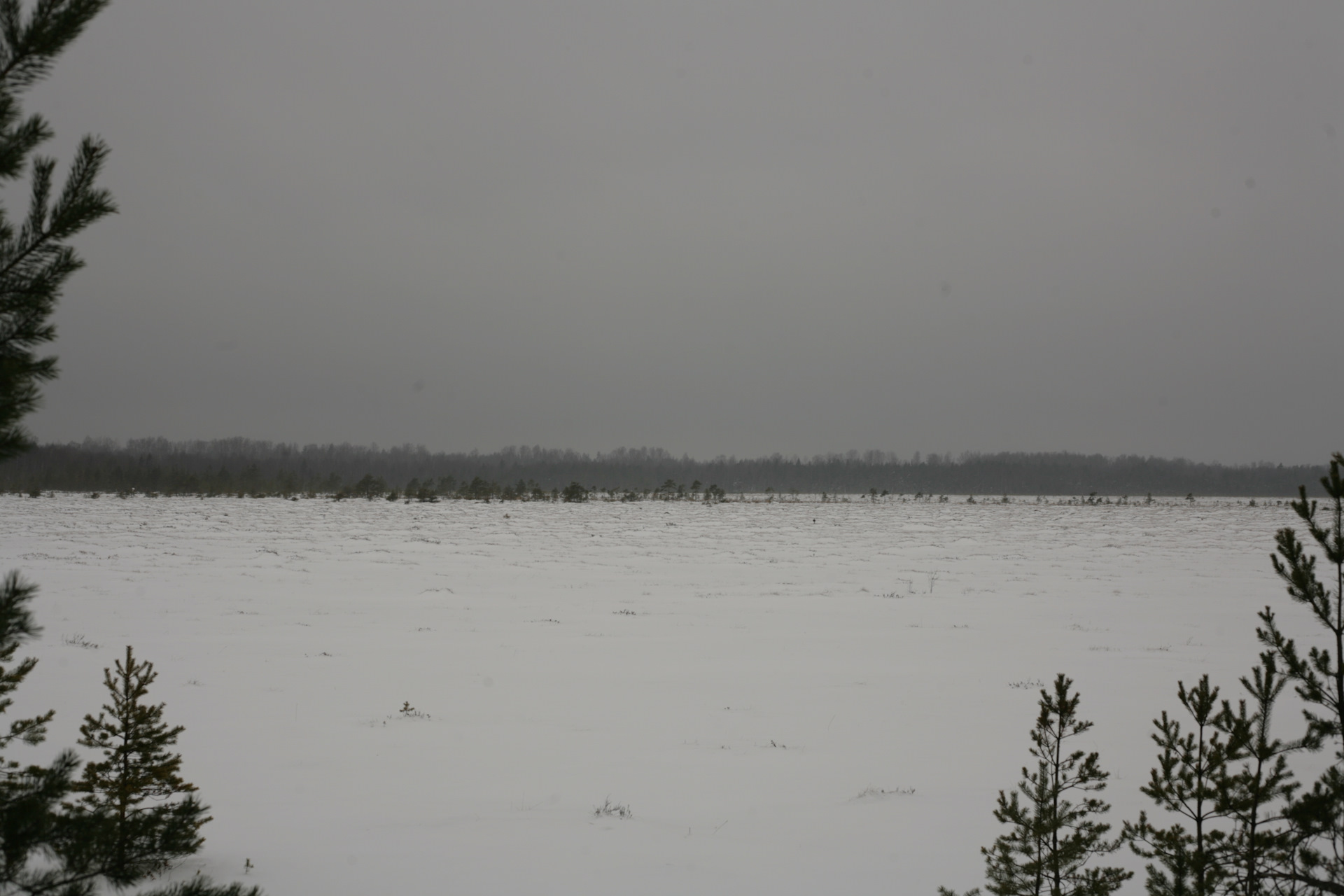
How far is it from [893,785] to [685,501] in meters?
57.7

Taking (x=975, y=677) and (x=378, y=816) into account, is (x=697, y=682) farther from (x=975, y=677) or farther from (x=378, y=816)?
(x=378, y=816)

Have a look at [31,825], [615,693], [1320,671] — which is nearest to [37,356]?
[31,825]

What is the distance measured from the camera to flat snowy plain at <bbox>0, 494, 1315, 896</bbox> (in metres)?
6.18

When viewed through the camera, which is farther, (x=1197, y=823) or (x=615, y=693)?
(x=615, y=693)

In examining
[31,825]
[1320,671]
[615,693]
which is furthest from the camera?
[615,693]

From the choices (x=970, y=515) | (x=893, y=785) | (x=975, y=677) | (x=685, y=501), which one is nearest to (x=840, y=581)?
(x=975, y=677)

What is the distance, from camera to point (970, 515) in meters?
50.7

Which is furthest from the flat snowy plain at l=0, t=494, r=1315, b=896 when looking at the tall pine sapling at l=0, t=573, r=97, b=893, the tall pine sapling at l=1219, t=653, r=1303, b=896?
the tall pine sapling at l=0, t=573, r=97, b=893

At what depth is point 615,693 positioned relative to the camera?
10742 millimetres

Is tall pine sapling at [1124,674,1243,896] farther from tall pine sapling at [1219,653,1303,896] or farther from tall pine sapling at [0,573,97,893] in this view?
tall pine sapling at [0,573,97,893]

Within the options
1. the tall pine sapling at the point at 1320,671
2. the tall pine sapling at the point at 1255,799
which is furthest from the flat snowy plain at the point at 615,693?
the tall pine sapling at the point at 1320,671

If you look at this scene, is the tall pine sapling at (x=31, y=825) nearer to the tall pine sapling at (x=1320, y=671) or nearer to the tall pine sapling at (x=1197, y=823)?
the tall pine sapling at (x=1197, y=823)

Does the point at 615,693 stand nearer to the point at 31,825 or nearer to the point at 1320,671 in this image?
the point at 1320,671

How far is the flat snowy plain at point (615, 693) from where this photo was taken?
6180mm
